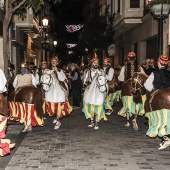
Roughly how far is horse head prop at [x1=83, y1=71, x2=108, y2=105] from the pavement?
85 centimetres

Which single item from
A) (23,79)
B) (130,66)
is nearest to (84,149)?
(23,79)

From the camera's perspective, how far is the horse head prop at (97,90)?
10289 mm

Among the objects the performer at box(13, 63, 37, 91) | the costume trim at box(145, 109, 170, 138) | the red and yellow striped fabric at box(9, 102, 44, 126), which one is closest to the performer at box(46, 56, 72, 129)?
the performer at box(13, 63, 37, 91)

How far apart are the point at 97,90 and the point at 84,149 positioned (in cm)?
287

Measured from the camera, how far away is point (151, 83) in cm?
820

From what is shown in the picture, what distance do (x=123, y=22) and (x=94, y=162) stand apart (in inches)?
665

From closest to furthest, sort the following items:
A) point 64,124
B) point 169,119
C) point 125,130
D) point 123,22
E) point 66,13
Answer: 1. point 169,119
2. point 125,130
3. point 64,124
4. point 123,22
5. point 66,13

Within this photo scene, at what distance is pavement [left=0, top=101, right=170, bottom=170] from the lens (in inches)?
266

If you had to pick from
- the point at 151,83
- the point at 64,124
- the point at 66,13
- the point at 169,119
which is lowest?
the point at 64,124

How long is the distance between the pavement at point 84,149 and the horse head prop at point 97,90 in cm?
85

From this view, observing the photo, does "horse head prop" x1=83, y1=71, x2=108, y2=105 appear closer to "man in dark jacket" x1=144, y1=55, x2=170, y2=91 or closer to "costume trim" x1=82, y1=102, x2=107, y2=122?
"costume trim" x1=82, y1=102, x2=107, y2=122

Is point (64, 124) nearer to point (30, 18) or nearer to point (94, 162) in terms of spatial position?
point (94, 162)

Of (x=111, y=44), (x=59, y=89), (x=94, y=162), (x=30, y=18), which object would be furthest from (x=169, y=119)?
(x=111, y=44)

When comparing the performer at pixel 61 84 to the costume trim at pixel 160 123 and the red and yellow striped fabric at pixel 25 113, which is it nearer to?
the red and yellow striped fabric at pixel 25 113
